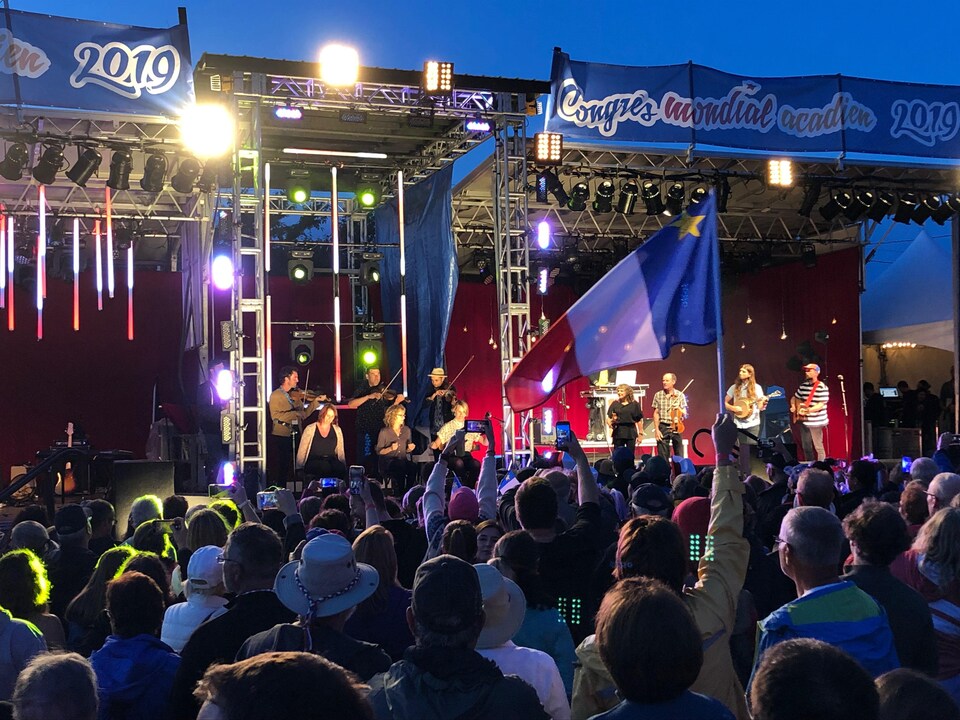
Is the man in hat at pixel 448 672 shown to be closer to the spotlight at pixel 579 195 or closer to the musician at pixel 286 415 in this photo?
the musician at pixel 286 415

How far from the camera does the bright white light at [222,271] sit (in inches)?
582

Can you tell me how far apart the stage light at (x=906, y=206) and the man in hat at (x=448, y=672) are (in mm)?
16648

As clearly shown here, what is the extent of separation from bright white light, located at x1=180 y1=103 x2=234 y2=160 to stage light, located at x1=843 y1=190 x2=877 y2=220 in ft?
33.1

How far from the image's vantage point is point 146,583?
3.29 metres

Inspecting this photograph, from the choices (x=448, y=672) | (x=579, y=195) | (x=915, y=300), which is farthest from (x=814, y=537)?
(x=915, y=300)

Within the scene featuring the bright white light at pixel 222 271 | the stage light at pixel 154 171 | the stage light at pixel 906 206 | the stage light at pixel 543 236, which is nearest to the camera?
the stage light at pixel 154 171

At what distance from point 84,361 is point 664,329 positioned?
15.6 m

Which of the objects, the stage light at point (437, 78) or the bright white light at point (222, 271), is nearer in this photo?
the stage light at point (437, 78)

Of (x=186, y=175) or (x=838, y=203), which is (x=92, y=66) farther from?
(x=838, y=203)

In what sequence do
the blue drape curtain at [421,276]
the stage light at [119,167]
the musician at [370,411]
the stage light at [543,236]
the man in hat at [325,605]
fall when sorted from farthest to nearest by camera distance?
the stage light at [543,236] < the blue drape curtain at [421,276] < the musician at [370,411] < the stage light at [119,167] < the man in hat at [325,605]

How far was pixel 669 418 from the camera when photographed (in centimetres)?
1867

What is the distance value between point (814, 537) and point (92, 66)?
11.6m

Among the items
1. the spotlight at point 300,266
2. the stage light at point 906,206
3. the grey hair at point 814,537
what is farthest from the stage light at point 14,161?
the stage light at point 906,206

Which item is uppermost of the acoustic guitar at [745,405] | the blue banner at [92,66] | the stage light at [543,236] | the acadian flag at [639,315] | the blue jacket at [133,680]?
the blue banner at [92,66]
